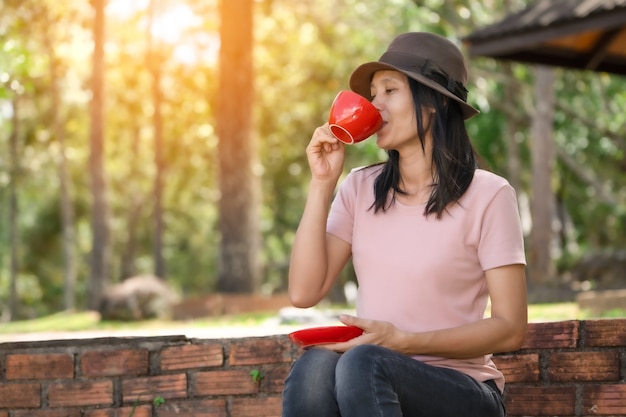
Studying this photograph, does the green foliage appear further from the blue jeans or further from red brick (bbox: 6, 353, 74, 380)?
the blue jeans

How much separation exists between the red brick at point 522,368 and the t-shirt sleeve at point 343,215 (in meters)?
0.86

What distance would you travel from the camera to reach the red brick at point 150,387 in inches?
163

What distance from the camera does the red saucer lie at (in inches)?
125

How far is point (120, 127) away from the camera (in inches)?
1446

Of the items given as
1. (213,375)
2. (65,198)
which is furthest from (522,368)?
(65,198)

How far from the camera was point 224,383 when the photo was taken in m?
4.10

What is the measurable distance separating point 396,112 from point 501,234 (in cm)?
54

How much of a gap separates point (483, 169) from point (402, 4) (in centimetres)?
1831

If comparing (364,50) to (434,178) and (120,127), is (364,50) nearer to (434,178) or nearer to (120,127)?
(120,127)

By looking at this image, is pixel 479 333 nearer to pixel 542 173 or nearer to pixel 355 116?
pixel 355 116

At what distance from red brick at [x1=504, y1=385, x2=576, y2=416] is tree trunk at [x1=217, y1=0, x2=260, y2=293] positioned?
37.6ft

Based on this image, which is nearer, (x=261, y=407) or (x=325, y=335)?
(x=325, y=335)

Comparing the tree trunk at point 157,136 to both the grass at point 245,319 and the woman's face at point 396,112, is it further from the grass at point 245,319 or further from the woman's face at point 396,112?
the woman's face at point 396,112

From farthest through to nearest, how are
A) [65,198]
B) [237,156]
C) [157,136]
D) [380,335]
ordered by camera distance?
[65,198] → [157,136] → [237,156] → [380,335]
